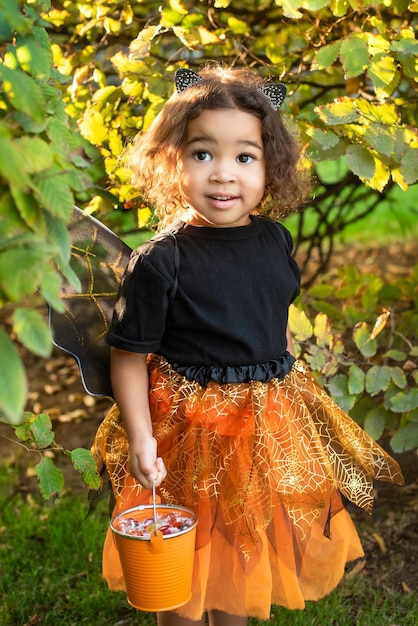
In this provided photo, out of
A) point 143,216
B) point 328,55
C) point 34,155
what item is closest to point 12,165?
point 34,155

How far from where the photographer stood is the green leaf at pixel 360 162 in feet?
6.89

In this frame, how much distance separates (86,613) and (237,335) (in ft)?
3.43

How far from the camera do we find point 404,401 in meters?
2.41

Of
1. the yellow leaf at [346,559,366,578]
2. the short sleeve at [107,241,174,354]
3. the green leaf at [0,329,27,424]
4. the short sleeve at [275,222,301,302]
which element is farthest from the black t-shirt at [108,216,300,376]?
the yellow leaf at [346,559,366,578]

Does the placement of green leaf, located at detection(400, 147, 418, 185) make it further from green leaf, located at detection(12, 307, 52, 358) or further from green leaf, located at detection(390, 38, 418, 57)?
green leaf, located at detection(12, 307, 52, 358)

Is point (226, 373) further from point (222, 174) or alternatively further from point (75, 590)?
point (75, 590)

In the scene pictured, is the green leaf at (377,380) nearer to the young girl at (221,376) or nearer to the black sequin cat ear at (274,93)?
the young girl at (221,376)

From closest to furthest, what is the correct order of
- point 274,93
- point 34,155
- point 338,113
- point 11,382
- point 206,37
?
point 11,382
point 34,155
point 274,93
point 338,113
point 206,37

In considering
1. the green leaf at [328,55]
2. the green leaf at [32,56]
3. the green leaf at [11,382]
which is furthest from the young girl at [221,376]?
the green leaf at [11,382]

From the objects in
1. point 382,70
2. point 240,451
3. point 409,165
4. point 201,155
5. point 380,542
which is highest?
point 382,70

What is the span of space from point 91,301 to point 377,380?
909 millimetres

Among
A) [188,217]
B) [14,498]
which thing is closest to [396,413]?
[188,217]

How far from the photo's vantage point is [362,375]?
2.46 metres

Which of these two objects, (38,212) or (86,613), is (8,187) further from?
(86,613)
